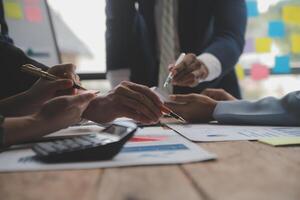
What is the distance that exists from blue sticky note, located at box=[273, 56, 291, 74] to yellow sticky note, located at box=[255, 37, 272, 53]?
0.09m

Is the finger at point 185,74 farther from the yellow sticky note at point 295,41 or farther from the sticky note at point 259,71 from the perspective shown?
the yellow sticky note at point 295,41

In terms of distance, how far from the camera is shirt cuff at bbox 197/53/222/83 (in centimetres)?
126

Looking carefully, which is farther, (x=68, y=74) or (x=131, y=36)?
(x=131, y=36)

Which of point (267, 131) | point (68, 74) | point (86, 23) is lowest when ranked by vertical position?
point (267, 131)

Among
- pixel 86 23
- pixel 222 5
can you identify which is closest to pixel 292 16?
pixel 222 5

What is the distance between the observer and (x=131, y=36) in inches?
60.5

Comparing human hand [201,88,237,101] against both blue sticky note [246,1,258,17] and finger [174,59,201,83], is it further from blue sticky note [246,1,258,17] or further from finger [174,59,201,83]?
blue sticky note [246,1,258,17]

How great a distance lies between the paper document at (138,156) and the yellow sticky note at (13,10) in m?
1.60

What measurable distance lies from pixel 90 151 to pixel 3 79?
0.83 m

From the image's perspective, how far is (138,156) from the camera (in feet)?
1.61

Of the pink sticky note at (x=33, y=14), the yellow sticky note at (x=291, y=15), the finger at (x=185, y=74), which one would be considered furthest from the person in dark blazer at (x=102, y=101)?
the yellow sticky note at (x=291, y=15)

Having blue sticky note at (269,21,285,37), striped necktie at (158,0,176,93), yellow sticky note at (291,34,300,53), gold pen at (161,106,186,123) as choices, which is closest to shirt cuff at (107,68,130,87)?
striped necktie at (158,0,176,93)

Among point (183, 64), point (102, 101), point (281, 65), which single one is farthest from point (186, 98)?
point (281, 65)

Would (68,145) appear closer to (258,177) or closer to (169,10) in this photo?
(258,177)
